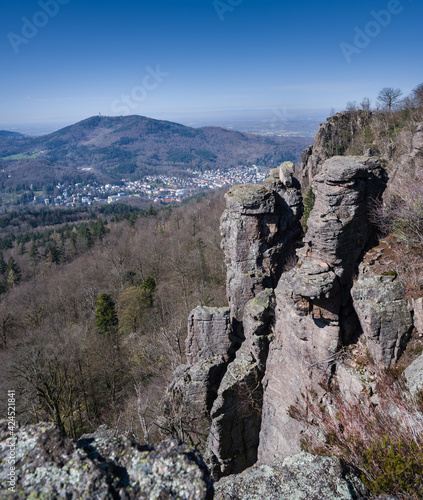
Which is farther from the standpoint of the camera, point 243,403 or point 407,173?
point 407,173

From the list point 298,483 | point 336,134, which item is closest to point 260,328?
point 298,483

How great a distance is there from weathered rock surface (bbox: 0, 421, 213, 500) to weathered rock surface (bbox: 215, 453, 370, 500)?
141 cm

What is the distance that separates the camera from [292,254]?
716 inches

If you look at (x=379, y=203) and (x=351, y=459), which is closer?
(x=351, y=459)

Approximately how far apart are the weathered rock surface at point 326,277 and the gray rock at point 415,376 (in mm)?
2290

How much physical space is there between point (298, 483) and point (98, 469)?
2837 mm

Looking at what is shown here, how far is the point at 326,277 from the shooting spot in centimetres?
995

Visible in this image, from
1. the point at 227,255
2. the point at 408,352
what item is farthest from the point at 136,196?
the point at 408,352

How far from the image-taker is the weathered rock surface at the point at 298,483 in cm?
420

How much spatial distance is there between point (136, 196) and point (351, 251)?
173 m

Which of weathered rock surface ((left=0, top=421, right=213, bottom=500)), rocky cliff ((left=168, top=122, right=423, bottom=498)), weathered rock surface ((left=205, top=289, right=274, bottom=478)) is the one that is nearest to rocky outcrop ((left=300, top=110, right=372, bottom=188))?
weathered rock surface ((left=205, top=289, right=274, bottom=478))

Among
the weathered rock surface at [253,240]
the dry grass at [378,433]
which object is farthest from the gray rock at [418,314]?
the weathered rock surface at [253,240]

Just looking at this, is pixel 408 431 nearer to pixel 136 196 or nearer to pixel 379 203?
pixel 379 203

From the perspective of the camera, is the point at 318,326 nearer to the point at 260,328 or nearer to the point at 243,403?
the point at 260,328
